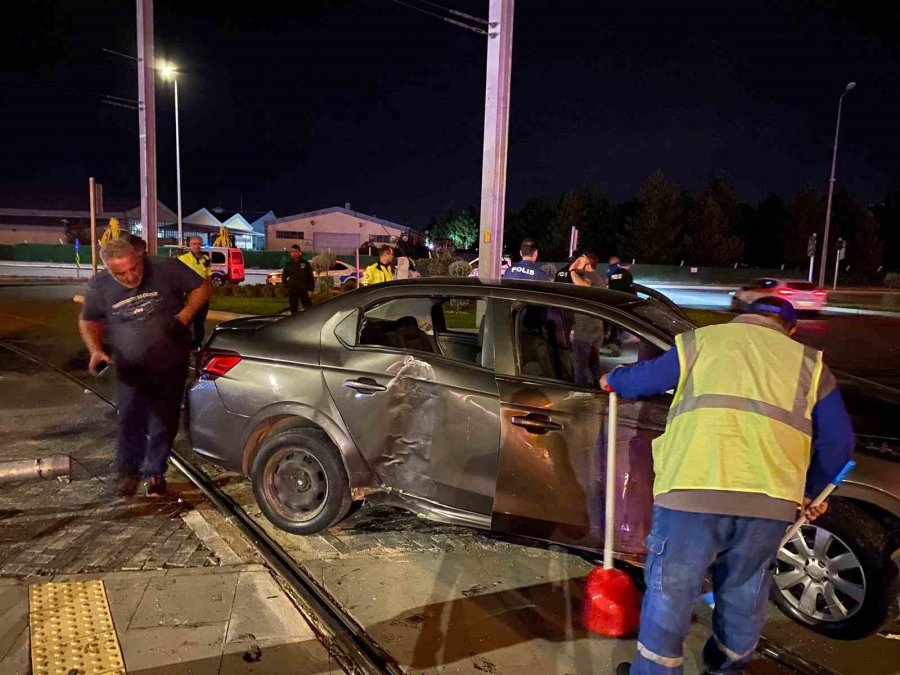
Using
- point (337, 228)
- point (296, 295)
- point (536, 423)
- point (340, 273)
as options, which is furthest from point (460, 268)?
point (337, 228)

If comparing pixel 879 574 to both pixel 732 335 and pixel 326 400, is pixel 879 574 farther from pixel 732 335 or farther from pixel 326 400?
pixel 326 400

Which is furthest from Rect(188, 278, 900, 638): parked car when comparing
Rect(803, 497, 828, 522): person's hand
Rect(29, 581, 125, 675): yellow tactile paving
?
Rect(29, 581, 125, 675): yellow tactile paving

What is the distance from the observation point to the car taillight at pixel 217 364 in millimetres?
4441

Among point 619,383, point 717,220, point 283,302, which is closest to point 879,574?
point 619,383

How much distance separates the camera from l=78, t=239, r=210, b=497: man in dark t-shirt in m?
4.56

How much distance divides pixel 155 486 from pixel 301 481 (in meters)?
1.31

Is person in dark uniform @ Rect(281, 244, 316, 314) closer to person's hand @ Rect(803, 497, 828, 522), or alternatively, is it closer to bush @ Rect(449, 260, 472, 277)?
bush @ Rect(449, 260, 472, 277)

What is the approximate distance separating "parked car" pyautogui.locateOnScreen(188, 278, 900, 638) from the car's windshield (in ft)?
0.06

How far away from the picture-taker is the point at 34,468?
411cm

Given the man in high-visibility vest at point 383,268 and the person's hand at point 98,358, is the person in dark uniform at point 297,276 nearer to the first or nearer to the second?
the man in high-visibility vest at point 383,268

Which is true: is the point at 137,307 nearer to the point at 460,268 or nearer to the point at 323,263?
the point at 460,268

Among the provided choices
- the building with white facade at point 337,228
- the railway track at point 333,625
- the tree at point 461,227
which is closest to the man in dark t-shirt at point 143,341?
the railway track at point 333,625

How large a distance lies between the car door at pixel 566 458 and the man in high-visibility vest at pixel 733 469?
83 centimetres

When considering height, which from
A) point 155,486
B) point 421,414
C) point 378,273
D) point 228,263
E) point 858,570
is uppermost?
point 378,273
